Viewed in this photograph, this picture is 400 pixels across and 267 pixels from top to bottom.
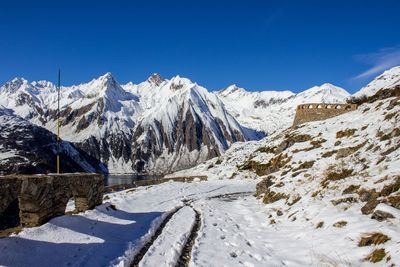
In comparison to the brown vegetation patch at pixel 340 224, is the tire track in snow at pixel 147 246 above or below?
below

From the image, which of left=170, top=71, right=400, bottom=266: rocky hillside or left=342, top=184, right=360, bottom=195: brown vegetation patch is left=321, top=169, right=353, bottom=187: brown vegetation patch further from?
left=342, top=184, right=360, bottom=195: brown vegetation patch

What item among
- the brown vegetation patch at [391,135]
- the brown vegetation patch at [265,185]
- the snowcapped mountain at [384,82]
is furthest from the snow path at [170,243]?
the snowcapped mountain at [384,82]

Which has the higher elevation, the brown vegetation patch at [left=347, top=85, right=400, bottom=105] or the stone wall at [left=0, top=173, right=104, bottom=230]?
the brown vegetation patch at [left=347, top=85, right=400, bottom=105]

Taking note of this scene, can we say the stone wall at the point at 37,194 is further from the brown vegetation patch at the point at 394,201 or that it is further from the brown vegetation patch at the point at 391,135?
the brown vegetation patch at the point at 391,135

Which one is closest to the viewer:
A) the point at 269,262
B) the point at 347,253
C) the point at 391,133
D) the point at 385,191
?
the point at 347,253

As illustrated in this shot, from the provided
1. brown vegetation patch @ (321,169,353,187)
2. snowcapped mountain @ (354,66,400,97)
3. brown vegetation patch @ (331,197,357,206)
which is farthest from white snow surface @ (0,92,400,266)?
snowcapped mountain @ (354,66,400,97)

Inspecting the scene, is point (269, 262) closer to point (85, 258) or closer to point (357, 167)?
point (85, 258)

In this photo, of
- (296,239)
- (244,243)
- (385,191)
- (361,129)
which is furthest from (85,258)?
(361,129)

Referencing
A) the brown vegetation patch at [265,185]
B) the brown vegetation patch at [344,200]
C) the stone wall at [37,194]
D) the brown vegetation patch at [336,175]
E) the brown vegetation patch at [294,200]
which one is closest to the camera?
the stone wall at [37,194]

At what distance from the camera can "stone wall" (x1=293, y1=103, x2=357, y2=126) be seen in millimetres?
65588

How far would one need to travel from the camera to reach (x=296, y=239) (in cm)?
1859

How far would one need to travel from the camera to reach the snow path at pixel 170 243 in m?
16.6

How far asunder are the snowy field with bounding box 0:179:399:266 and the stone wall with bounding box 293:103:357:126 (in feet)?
141

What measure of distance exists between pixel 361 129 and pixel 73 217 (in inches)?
1105
